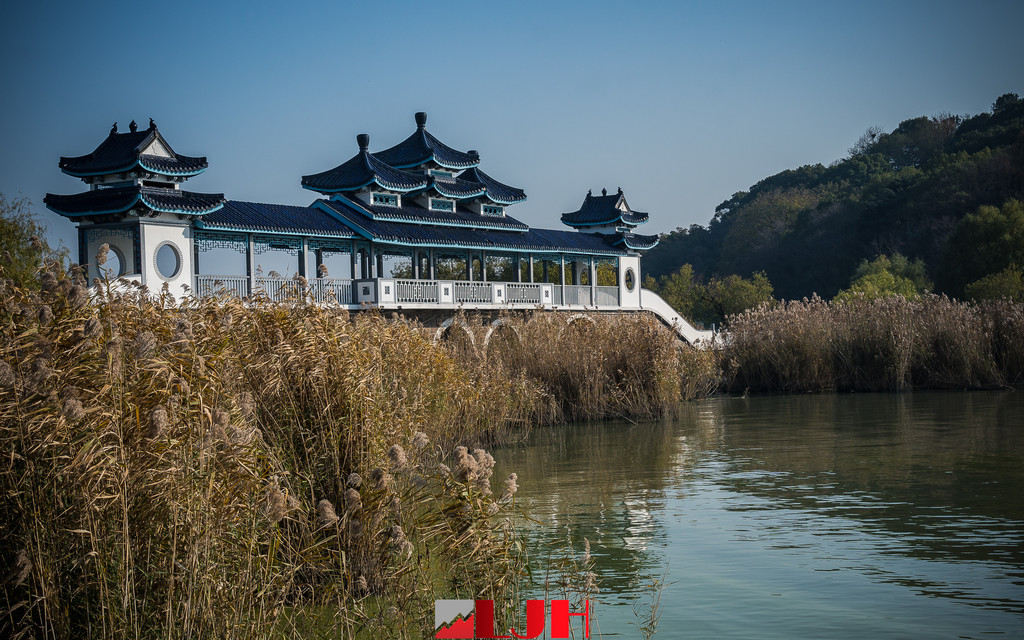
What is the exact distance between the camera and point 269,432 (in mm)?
6789

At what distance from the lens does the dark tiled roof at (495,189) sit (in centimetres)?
3300

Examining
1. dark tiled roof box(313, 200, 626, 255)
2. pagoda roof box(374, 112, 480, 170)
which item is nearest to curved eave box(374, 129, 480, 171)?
pagoda roof box(374, 112, 480, 170)

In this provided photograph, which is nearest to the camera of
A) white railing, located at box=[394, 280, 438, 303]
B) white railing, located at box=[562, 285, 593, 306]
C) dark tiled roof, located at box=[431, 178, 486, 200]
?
white railing, located at box=[394, 280, 438, 303]

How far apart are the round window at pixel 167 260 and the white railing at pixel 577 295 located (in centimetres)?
1358

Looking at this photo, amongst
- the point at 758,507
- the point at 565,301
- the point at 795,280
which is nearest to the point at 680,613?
the point at 758,507

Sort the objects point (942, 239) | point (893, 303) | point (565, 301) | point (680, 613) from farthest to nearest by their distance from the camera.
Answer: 1. point (942, 239)
2. point (565, 301)
3. point (893, 303)
4. point (680, 613)

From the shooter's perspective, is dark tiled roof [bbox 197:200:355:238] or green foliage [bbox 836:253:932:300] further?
green foliage [bbox 836:253:932:300]

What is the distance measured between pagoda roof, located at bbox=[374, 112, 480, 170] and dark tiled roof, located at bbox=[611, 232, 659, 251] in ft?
20.2

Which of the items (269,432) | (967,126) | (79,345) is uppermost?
(967,126)

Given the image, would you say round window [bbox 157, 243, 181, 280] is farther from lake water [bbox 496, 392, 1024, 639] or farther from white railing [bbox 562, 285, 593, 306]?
white railing [bbox 562, 285, 593, 306]

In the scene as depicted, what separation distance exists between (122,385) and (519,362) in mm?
15611

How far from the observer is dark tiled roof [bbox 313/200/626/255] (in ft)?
88.6

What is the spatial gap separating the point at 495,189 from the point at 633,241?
6252mm

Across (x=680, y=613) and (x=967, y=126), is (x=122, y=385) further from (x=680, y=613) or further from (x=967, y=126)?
(x=967, y=126)
